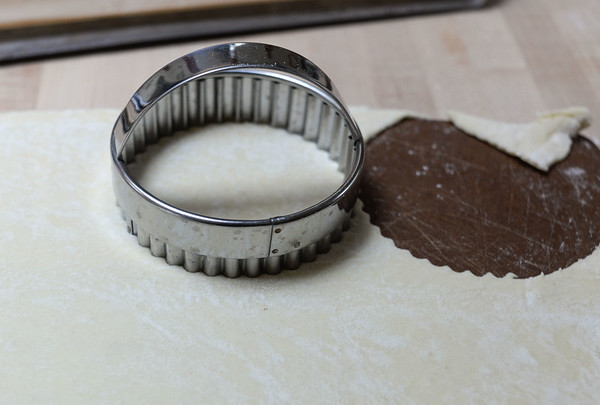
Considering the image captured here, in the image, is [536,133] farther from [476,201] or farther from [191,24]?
[191,24]

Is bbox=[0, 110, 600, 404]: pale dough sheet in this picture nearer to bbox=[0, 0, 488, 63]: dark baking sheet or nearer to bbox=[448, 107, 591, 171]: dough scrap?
bbox=[448, 107, 591, 171]: dough scrap

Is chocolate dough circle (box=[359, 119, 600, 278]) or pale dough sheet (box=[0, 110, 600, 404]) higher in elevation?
chocolate dough circle (box=[359, 119, 600, 278])

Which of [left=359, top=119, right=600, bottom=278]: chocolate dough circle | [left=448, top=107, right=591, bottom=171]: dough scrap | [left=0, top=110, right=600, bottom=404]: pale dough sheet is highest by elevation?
[left=448, top=107, right=591, bottom=171]: dough scrap

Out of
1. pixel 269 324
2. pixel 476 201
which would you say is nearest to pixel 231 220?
pixel 269 324

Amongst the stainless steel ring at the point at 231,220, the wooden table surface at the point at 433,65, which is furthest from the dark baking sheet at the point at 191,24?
the stainless steel ring at the point at 231,220

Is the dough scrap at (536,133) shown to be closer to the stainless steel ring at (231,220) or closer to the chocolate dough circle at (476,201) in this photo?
the chocolate dough circle at (476,201)

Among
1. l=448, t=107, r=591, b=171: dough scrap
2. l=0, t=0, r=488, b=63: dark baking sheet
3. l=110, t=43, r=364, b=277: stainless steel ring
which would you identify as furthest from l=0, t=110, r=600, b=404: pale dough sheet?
l=0, t=0, r=488, b=63: dark baking sheet
